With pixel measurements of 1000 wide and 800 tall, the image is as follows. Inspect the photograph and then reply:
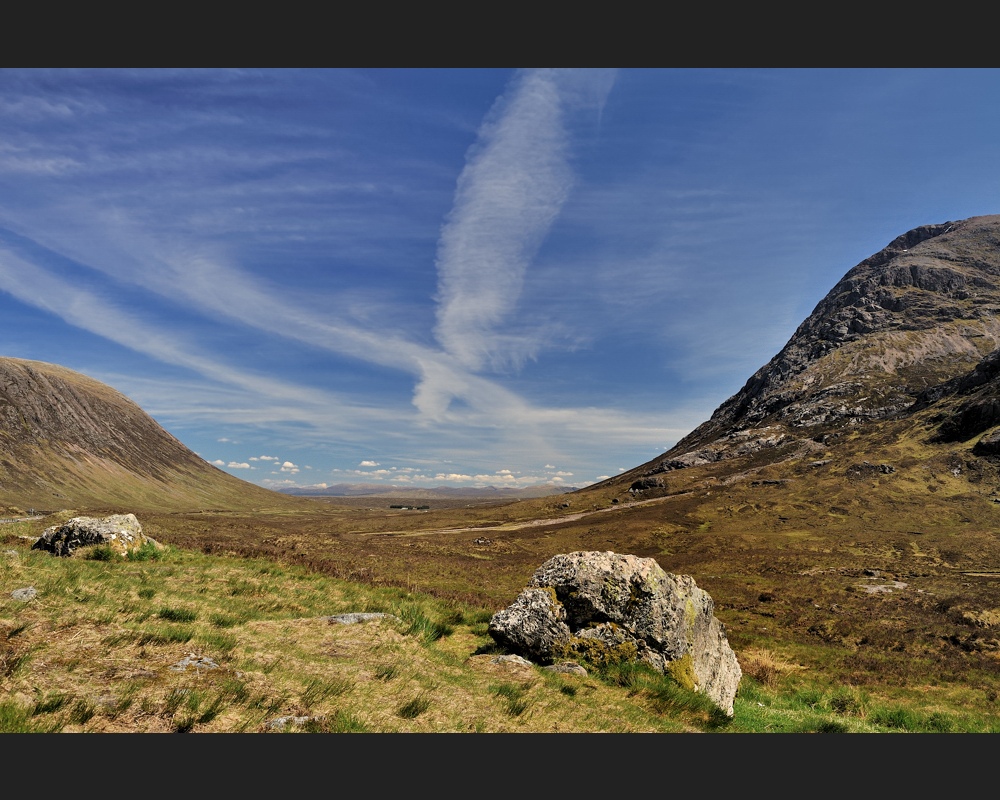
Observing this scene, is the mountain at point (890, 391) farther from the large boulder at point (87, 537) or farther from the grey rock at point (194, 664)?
the large boulder at point (87, 537)

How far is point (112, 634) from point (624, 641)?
→ 1180 cm

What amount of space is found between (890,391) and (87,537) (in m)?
192

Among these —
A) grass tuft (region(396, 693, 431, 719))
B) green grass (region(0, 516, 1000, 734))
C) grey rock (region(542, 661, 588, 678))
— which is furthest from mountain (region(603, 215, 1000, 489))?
grass tuft (region(396, 693, 431, 719))

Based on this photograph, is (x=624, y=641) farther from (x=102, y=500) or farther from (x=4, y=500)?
(x=102, y=500)

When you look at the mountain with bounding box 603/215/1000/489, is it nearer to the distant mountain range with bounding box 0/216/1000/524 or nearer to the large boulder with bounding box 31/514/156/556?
the distant mountain range with bounding box 0/216/1000/524

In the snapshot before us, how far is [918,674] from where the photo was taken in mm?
21328

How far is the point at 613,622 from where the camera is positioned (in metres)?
12.4

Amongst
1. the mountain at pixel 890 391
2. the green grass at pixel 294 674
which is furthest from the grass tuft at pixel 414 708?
the mountain at pixel 890 391

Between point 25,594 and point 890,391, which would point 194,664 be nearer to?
point 25,594

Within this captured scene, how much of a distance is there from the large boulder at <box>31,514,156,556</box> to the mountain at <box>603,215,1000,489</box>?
125m

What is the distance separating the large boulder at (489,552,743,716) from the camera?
12.0 metres

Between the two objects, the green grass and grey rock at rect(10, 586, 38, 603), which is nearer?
the green grass

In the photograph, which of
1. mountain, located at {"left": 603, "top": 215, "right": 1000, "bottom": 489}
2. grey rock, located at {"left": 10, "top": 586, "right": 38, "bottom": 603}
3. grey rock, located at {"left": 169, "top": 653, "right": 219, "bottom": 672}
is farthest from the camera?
mountain, located at {"left": 603, "top": 215, "right": 1000, "bottom": 489}

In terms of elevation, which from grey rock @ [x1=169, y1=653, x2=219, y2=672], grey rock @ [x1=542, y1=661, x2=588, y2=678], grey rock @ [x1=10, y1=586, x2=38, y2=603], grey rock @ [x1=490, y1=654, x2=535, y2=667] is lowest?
grey rock @ [x1=542, y1=661, x2=588, y2=678]
